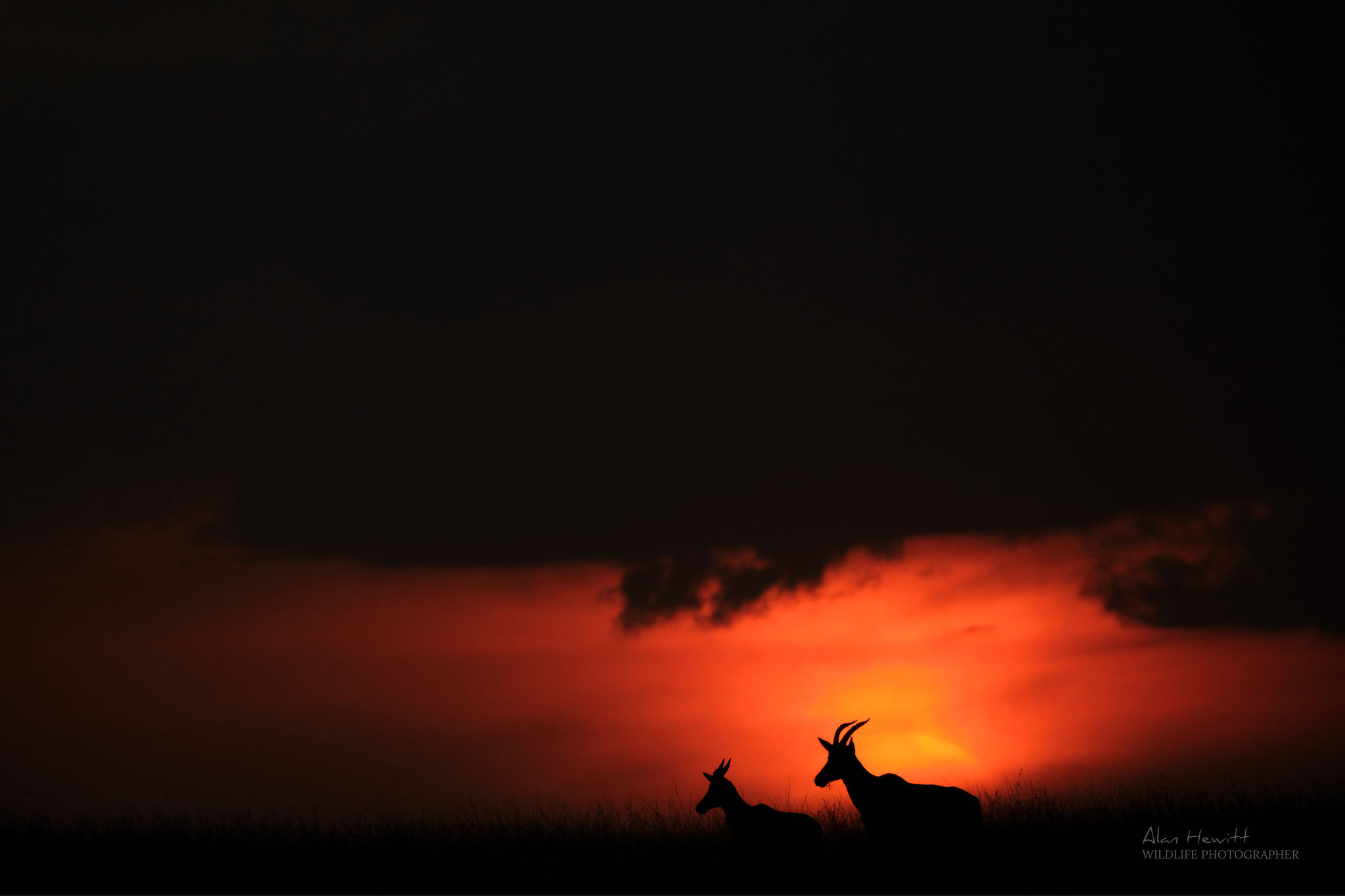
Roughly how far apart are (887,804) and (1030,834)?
6.62 feet

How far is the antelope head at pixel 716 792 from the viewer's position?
14.7m

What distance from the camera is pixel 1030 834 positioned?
1521cm

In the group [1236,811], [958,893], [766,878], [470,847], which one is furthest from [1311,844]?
[470,847]

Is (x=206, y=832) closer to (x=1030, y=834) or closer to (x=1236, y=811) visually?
(x=1030, y=834)

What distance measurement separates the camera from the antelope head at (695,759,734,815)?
14719mm
